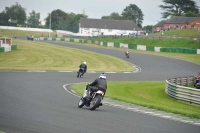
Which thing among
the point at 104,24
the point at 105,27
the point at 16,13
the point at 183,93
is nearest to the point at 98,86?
the point at 183,93

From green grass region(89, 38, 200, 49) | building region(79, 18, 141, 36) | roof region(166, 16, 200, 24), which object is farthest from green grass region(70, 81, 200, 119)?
building region(79, 18, 141, 36)

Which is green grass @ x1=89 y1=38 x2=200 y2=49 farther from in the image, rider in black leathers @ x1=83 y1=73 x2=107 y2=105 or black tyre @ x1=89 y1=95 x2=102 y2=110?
black tyre @ x1=89 y1=95 x2=102 y2=110

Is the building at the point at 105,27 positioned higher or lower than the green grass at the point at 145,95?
higher

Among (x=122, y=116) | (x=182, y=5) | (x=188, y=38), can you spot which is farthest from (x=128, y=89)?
(x=182, y=5)

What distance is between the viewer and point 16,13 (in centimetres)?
15950

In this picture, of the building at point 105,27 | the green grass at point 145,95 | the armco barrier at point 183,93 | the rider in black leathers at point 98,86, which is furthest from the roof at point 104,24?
the rider in black leathers at point 98,86

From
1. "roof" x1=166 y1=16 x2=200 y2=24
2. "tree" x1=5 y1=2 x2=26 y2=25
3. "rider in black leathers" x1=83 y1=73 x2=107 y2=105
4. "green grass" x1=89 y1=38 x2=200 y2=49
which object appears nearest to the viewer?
"rider in black leathers" x1=83 y1=73 x2=107 y2=105

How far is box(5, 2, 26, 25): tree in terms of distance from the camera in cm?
15212

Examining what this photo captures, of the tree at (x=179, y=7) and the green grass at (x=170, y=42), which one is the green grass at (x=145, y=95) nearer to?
the green grass at (x=170, y=42)

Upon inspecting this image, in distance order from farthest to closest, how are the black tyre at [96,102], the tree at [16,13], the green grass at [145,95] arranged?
the tree at [16,13]
the green grass at [145,95]
the black tyre at [96,102]

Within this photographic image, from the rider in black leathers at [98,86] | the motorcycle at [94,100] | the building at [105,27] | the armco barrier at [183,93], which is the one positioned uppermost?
the building at [105,27]

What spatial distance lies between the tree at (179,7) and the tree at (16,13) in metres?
56.1

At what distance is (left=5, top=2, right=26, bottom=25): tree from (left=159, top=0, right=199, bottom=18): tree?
5610 cm

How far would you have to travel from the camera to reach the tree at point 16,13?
5989 inches
